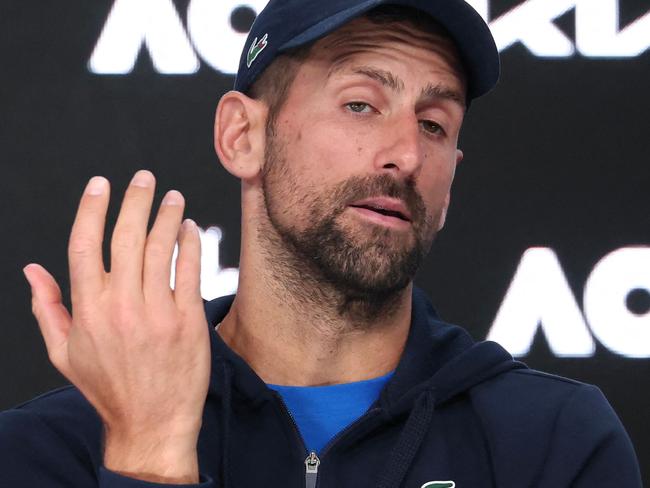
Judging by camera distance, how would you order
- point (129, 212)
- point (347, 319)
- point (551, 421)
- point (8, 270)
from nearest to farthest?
1. point (129, 212)
2. point (551, 421)
3. point (347, 319)
4. point (8, 270)

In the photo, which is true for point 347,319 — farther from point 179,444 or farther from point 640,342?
point 640,342

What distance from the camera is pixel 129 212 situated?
995mm

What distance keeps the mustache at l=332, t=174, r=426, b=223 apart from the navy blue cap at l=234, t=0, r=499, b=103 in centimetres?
17

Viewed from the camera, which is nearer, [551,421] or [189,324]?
[189,324]

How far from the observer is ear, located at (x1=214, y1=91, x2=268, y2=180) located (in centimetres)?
142

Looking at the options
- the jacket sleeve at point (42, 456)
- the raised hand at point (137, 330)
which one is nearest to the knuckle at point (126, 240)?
the raised hand at point (137, 330)

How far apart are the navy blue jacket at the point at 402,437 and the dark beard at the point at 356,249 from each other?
0.31 feet

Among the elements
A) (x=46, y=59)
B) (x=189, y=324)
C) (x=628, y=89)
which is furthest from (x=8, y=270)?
(x=628, y=89)

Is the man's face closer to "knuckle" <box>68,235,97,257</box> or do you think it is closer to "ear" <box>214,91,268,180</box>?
"ear" <box>214,91,268,180</box>

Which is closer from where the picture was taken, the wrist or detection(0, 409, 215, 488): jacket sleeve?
the wrist

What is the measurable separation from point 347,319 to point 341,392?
0.28 ft

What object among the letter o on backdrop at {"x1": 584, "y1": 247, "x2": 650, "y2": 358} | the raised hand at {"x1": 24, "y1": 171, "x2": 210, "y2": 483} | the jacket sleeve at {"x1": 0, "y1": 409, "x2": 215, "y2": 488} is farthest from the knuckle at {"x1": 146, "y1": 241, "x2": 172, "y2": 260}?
the letter o on backdrop at {"x1": 584, "y1": 247, "x2": 650, "y2": 358}

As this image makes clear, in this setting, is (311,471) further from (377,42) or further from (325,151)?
(377,42)

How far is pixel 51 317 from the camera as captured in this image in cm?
103
